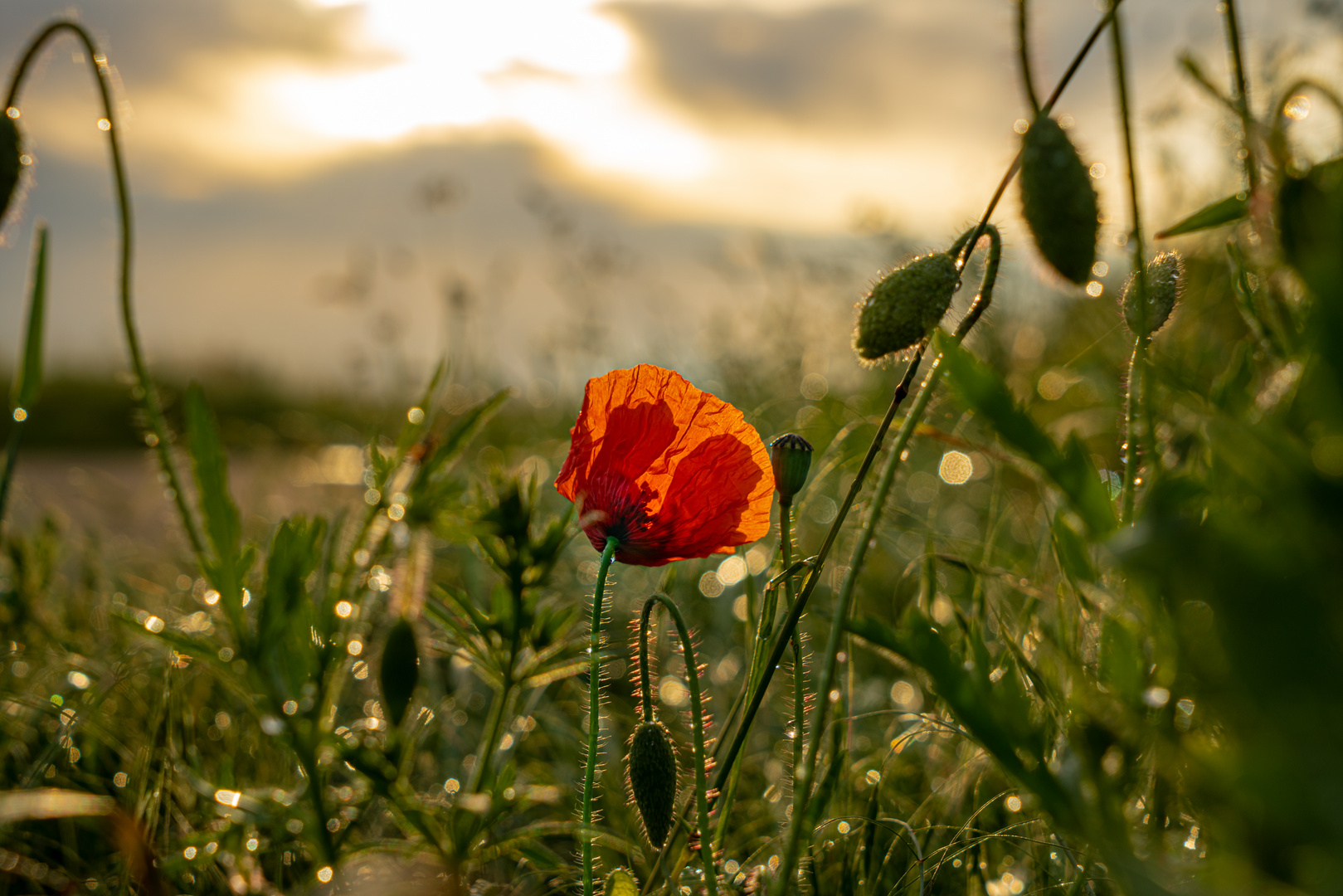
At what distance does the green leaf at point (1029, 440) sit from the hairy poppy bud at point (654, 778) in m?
0.47

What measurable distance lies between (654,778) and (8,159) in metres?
1.12

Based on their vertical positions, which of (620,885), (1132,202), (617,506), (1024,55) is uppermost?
(1024,55)

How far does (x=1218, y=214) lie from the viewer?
2.89 feet

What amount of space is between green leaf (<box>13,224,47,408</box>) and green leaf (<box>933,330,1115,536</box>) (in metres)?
1.22

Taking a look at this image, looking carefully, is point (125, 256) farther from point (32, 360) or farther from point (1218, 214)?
point (1218, 214)

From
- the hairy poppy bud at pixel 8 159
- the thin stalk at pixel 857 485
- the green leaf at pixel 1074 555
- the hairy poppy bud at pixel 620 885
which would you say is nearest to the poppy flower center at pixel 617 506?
the thin stalk at pixel 857 485

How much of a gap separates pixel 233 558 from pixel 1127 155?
96 cm

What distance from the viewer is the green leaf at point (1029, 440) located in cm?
A: 60

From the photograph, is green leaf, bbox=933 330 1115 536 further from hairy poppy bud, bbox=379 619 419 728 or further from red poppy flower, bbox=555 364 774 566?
hairy poppy bud, bbox=379 619 419 728

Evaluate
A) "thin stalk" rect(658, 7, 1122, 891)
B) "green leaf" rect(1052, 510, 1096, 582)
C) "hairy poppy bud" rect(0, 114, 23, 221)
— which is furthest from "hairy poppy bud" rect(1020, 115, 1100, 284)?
"hairy poppy bud" rect(0, 114, 23, 221)

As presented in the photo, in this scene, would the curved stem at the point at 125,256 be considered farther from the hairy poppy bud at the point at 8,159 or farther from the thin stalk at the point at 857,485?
the thin stalk at the point at 857,485

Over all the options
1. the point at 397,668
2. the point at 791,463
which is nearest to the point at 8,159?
the point at 397,668

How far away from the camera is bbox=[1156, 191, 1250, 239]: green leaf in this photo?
0.87m

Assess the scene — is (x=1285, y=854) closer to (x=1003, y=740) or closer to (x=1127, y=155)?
(x=1003, y=740)
